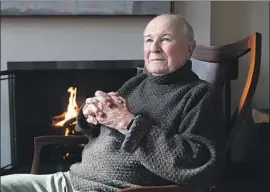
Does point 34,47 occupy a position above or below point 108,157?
above

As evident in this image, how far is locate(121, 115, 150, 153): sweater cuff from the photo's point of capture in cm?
134

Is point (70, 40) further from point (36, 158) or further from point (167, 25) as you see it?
point (167, 25)

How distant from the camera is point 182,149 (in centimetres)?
134

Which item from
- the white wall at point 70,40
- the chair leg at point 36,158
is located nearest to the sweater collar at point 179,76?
the chair leg at point 36,158

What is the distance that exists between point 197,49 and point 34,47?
116 cm

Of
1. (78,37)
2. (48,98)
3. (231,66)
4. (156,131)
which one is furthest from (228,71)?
(48,98)

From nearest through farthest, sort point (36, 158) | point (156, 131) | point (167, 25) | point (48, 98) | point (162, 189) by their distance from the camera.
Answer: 1. point (162, 189)
2. point (156, 131)
3. point (167, 25)
4. point (36, 158)
5. point (48, 98)

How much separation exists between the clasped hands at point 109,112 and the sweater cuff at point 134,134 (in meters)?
0.05

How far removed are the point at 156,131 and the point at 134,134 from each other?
7cm

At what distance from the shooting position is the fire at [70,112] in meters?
2.78

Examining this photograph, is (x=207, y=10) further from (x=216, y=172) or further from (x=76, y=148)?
(x=216, y=172)

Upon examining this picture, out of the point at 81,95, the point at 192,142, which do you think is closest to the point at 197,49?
the point at 192,142

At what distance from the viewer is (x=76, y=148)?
9.37 feet

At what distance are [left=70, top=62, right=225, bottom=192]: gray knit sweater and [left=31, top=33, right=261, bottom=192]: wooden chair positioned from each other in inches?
4.6
